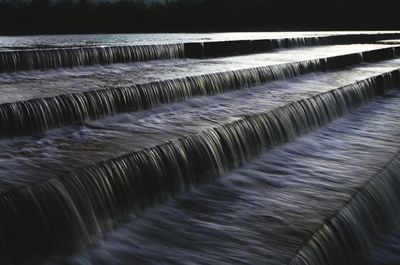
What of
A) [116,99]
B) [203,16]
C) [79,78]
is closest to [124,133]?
[116,99]

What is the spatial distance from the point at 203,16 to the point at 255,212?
55688 mm

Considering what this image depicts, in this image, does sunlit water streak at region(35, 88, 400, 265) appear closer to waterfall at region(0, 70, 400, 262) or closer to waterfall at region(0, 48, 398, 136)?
waterfall at region(0, 70, 400, 262)

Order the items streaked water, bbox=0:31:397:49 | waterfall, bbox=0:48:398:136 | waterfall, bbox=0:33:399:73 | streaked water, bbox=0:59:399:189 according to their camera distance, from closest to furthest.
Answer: streaked water, bbox=0:59:399:189
waterfall, bbox=0:48:398:136
waterfall, bbox=0:33:399:73
streaked water, bbox=0:31:397:49

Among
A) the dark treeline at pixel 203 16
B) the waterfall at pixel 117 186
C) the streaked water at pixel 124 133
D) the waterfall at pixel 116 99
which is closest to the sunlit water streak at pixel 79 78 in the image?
the waterfall at pixel 116 99

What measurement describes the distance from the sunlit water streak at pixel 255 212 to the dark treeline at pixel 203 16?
45443mm

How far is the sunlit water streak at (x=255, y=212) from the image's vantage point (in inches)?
157

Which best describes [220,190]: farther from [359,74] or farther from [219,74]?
[359,74]

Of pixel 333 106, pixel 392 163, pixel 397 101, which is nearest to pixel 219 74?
pixel 333 106

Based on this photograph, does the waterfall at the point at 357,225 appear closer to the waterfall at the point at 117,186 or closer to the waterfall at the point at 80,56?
the waterfall at the point at 117,186

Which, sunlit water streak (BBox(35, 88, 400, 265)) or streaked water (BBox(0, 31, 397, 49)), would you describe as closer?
sunlit water streak (BBox(35, 88, 400, 265))

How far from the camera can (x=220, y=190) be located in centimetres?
527

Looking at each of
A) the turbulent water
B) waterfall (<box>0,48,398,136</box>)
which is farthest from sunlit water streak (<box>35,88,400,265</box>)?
waterfall (<box>0,48,398,136</box>)

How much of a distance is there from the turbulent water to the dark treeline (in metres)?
43.9

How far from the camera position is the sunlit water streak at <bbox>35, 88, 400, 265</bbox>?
157 inches
